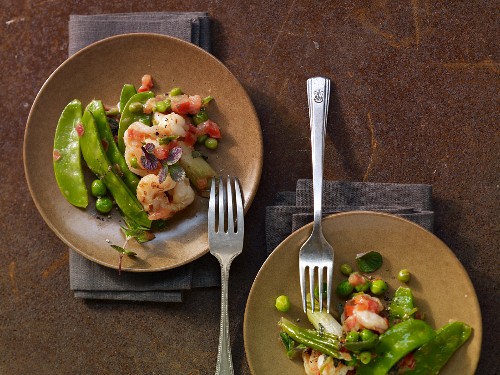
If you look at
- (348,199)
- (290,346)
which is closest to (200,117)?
(348,199)

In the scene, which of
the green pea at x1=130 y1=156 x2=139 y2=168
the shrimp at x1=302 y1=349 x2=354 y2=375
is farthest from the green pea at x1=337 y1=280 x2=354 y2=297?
the green pea at x1=130 y1=156 x2=139 y2=168

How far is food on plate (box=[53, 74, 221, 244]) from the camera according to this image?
11.3ft

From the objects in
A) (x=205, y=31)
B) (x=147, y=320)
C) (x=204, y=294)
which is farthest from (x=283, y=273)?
(x=205, y=31)

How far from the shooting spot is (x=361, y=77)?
380 cm

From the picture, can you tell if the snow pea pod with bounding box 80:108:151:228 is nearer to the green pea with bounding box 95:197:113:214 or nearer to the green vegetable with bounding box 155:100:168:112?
the green pea with bounding box 95:197:113:214

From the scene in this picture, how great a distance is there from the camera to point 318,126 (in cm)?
357

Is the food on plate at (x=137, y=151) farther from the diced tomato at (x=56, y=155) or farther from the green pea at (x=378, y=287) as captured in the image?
the green pea at (x=378, y=287)

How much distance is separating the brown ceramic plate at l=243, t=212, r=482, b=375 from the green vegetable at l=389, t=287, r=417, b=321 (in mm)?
51

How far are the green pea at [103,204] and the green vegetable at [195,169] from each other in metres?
0.48

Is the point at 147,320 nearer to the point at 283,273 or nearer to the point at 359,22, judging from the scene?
the point at 283,273

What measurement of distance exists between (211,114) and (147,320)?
1.28 metres

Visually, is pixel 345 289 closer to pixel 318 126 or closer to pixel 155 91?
pixel 318 126

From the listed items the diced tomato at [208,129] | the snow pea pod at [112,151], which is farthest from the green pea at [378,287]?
the snow pea pod at [112,151]

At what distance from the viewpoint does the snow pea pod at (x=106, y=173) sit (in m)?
3.57
